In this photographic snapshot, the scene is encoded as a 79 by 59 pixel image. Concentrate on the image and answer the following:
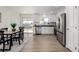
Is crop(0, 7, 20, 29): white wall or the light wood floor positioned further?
crop(0, 7, 20, 29): white wall

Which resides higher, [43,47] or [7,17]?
[7,17]

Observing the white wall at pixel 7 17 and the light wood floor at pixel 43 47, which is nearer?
the light wood floor at pixel 43 47

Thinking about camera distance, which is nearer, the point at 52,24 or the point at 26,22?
the point at 52,24

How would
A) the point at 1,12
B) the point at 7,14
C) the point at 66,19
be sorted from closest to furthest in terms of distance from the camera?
the point at 66,19, the point at 1,12, the point at 7,14

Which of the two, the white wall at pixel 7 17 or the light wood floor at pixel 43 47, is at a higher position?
the white wall at pixel 7 17

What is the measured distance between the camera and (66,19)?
17.9 ft

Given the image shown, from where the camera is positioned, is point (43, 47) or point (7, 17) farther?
point (7, 17)

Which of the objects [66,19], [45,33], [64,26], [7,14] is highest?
[7,14]

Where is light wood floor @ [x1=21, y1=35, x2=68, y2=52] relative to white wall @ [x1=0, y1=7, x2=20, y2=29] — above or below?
below
